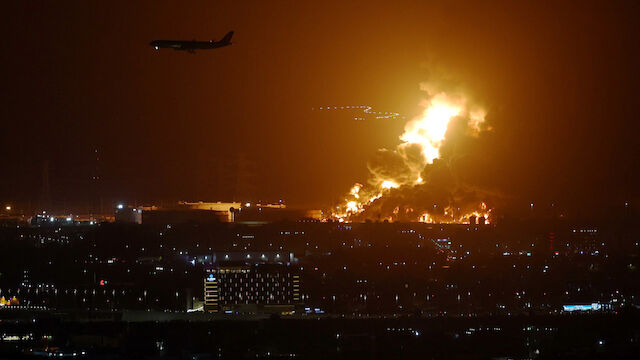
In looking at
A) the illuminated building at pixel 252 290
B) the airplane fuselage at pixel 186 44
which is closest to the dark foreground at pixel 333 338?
the illuminated building at pixel 252 290

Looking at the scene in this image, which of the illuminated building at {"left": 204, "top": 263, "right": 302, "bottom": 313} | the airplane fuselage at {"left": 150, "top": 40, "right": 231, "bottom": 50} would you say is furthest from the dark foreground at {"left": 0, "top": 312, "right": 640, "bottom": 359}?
the airplane fuselage at {"left": 150, "top": 40, "right": 231, "bottom": 50}

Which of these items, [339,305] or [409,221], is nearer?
[339,305]

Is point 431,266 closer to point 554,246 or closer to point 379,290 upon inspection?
point 379,290

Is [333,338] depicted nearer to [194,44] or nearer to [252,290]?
[252,290]

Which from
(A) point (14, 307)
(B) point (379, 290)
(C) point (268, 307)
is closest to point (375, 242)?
(B) point (379, 290)

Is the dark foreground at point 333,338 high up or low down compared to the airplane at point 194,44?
down

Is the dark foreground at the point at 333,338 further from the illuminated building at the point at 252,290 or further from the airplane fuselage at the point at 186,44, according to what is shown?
the airplane fuselage at the point at 186,44

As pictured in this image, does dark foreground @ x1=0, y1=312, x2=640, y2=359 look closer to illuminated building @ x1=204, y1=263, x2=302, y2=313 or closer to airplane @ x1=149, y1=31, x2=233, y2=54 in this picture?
illuminated building @ x1=204, y1=263, x2=302, y2=313
